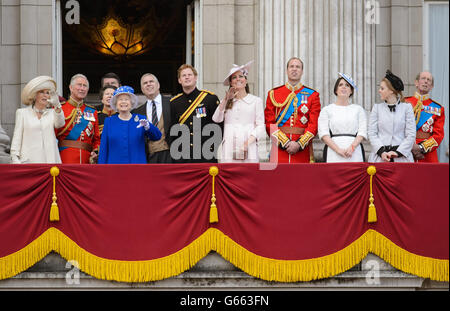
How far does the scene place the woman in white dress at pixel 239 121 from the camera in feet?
36.8

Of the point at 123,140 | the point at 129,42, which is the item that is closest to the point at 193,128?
the point at 123,140

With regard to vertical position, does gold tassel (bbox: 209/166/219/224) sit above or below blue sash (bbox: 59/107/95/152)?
below

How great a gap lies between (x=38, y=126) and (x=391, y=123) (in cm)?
420

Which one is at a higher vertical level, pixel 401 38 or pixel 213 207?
pixel 401 38

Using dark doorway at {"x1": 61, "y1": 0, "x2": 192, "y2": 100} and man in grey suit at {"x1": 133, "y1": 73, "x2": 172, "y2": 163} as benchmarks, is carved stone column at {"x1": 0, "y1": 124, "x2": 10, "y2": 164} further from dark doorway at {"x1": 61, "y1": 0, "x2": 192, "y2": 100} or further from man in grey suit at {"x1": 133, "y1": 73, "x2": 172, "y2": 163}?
dark doorway at {"x1": 61, "y1": 0, "x2": 192, "y2": 100}

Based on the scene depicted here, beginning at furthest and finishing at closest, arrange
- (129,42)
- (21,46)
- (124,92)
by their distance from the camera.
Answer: (129,42)
(21,46)
(124,92)

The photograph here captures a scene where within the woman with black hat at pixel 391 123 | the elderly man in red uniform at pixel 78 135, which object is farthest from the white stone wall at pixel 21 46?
the woman with black hat at pixel 391 123

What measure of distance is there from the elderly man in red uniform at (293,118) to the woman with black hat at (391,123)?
0.75 m

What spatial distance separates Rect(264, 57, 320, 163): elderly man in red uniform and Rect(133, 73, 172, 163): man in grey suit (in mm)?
1314

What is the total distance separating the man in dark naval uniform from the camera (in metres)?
11.4

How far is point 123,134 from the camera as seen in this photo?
10922 mm

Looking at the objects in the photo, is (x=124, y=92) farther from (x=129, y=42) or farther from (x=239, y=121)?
(x=129, y=42)

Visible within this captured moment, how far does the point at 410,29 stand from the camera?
14.5 metres

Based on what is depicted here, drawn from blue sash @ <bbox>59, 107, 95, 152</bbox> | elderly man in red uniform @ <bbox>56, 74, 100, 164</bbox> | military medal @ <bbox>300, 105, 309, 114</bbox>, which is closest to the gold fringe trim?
elderly man in red uniform @ <bbox>56, 74, 100, 164</bbox>
